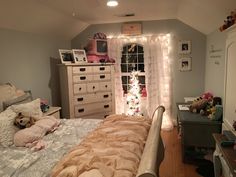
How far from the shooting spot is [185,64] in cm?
446

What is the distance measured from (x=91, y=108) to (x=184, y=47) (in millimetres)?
2246

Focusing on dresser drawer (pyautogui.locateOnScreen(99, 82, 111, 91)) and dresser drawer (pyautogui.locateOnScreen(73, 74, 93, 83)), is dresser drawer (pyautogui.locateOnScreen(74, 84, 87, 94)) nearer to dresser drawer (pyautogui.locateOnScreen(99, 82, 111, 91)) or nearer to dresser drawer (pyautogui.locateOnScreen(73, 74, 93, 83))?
dresser drawer (pyautogui.locateOnScreen(73, 74, 93, 83))

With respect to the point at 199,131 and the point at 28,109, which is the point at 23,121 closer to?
the point at 28,109

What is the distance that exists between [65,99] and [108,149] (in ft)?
8.40

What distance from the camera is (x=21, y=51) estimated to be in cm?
340

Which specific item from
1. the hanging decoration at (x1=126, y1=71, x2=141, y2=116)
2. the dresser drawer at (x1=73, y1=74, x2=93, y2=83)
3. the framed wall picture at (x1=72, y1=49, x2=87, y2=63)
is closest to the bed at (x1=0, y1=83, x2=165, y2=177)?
the dresser drawer at (x1=73, y1=74, x2=93, y2=83)

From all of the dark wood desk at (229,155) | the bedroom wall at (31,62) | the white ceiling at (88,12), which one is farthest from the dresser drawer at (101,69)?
the dark wood desk at (229,155)

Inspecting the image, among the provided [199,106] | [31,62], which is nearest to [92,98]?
[31,62]

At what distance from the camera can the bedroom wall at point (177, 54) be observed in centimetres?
436

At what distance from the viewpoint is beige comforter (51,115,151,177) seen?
4.57 ft

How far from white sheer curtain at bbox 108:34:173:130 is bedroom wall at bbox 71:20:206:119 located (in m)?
0.12

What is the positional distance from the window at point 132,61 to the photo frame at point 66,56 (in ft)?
4.04

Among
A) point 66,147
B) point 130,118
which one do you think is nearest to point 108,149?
point 66,147

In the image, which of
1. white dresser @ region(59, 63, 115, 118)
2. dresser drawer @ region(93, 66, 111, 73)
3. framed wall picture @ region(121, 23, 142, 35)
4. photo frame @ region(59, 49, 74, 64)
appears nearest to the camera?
white dresser @ region(59, 63, 115, 118)
